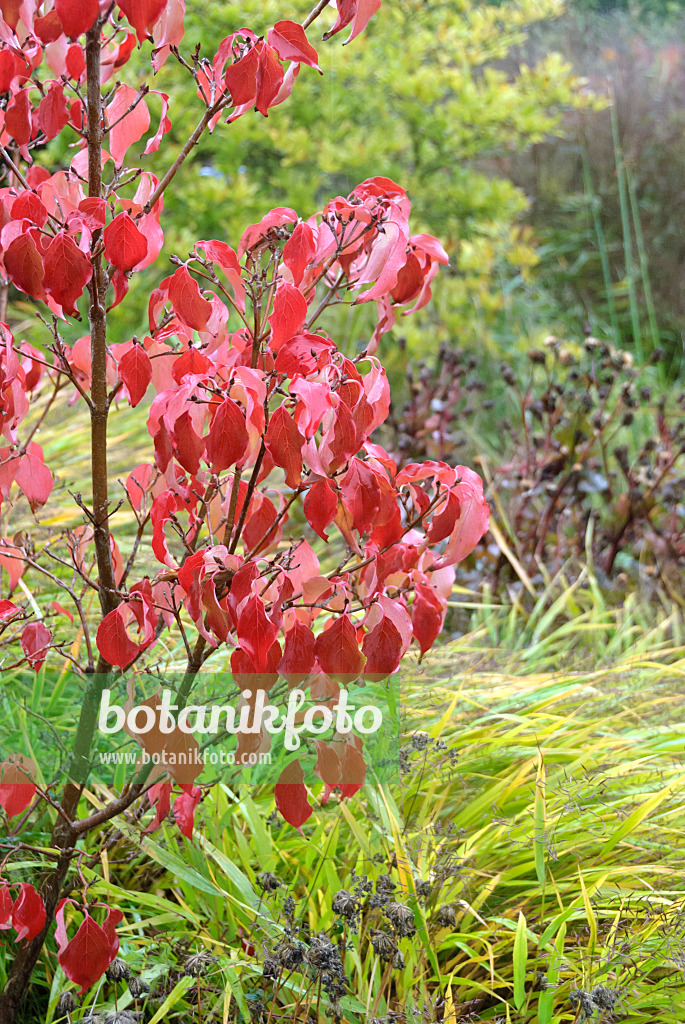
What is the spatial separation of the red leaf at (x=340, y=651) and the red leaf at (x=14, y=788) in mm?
486

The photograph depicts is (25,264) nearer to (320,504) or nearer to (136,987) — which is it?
(320,504)

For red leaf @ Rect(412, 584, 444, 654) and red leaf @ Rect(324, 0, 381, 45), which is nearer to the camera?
red leaf @ Rect(324, 0, 381, 45)

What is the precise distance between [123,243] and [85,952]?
872 millimetres

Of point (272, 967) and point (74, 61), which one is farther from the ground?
point (74, 61)

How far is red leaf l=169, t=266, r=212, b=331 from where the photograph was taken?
106cm

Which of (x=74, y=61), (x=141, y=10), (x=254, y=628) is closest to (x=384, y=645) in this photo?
(x=254, y=628)

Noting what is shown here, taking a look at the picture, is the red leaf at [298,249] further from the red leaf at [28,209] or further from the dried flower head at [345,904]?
the dried flower head at [345,904]

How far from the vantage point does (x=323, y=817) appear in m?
1.59

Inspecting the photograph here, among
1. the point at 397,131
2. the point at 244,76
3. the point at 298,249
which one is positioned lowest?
the point at 298,249

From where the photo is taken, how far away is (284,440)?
0.99m

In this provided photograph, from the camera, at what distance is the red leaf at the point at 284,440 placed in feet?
3.23

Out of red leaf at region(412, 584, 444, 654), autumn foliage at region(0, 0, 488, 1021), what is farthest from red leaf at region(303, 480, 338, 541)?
red leaf at region(412, 584, 444, 654)

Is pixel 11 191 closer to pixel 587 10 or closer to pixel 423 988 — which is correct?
pixel 423 988

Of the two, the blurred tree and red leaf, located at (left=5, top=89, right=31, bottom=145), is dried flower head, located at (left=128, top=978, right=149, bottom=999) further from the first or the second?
the blurred tree
